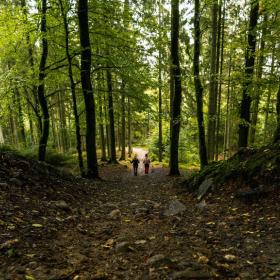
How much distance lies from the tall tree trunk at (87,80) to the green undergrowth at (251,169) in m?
5.49

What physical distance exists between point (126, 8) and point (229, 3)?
911 cm

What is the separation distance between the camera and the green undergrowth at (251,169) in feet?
19.4

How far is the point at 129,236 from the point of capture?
4.65 m

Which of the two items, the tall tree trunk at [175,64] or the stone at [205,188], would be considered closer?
the stone at [205,188]

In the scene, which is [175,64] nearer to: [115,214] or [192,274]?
[115,214]

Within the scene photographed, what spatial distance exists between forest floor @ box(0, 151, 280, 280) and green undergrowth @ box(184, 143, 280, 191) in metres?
0.48

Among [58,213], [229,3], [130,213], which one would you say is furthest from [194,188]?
[229,3]

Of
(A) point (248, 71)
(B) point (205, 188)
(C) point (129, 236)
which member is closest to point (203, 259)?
(C) point (129, 236)

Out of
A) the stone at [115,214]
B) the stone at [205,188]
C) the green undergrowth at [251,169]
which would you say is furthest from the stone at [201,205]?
the stone at [115,214]

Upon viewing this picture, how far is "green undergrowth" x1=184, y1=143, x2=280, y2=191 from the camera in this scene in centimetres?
590

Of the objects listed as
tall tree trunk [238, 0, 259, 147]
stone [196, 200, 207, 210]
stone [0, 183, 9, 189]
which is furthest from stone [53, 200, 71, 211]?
tall tree trunk [238, 0, 259, 147]

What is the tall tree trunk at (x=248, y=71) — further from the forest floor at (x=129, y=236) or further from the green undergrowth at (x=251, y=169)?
the forest floor at (x=129, y=236)

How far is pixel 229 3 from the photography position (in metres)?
17.7

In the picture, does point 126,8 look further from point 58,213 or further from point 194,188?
point 58,213
